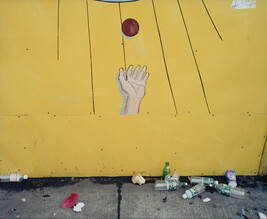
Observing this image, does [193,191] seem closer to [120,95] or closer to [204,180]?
[204,180]

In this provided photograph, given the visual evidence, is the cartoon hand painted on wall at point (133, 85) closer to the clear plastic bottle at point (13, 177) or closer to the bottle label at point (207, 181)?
the bottle label at point (207, 181)

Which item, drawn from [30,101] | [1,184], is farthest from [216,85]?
[1,184]

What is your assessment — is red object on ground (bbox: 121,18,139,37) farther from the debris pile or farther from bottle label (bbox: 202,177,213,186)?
bottle label (bbox: 202,177,213,186)

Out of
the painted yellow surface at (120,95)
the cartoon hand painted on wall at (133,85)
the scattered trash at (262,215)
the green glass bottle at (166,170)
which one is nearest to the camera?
the scattered trash at (262,215)

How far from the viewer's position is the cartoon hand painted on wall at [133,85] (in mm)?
2643

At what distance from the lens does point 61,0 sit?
2.45 metres

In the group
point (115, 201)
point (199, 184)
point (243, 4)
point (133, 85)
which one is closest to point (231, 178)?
point (199, 184)

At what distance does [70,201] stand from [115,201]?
54 centimetres

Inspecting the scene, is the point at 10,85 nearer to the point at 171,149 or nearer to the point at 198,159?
the point at 171,149

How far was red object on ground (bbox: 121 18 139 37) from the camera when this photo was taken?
250cm

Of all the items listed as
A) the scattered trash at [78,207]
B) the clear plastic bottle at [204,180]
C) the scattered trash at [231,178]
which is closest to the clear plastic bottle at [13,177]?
the scattered trash at [78,207]

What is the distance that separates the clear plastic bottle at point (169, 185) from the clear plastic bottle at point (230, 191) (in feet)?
1.46

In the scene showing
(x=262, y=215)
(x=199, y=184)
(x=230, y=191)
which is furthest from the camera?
(x=199, y=184)

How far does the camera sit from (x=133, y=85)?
267 centimetres
